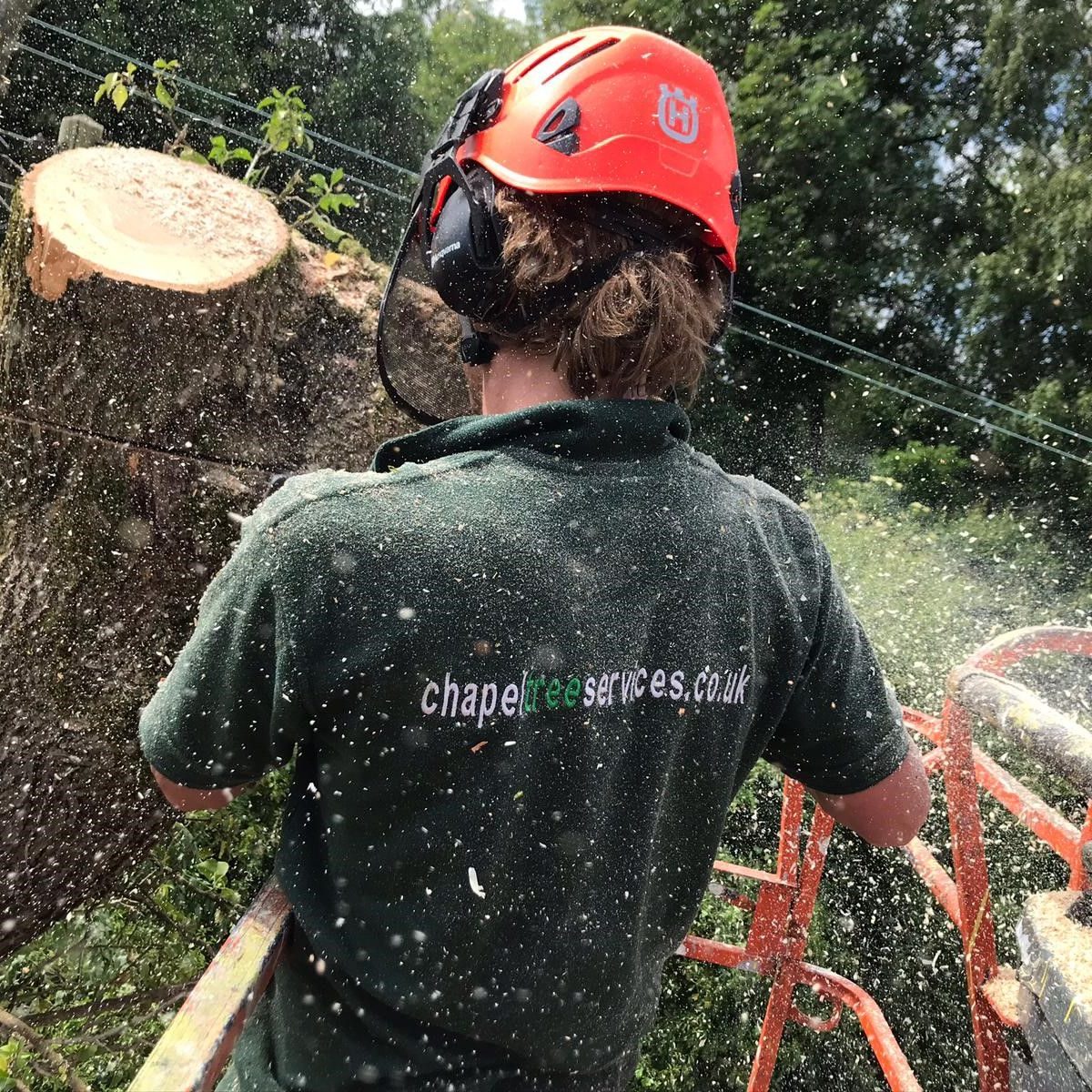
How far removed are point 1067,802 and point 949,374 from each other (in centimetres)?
1003

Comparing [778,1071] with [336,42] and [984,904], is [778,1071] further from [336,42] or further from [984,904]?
[336,42]

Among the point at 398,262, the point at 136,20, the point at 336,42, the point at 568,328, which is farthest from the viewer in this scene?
the point at 336,42

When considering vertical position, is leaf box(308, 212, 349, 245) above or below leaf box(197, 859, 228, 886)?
above

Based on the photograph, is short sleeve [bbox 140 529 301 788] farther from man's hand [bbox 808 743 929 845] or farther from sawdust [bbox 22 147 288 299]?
sawdust [bbox 22 147 288 299]

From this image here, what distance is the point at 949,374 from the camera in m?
13.6

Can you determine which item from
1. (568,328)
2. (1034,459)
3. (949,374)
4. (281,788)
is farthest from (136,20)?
(568,328)

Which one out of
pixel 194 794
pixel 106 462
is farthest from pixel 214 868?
pixel 194 794

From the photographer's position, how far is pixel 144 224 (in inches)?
78.6

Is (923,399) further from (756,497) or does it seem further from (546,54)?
(756,497)

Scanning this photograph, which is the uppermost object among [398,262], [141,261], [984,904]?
[398,262]

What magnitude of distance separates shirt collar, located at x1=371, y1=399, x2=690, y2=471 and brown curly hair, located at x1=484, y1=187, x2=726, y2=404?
90 millimetres

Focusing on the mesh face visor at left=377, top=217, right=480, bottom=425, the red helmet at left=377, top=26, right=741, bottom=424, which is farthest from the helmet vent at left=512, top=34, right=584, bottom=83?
the mesh face visor at left=377, top=217, right=480, bottom=425

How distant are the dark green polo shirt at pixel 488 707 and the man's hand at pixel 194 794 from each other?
0.04 m

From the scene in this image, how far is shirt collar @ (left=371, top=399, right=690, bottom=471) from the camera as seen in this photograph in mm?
1036
